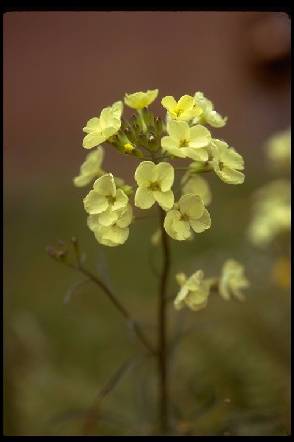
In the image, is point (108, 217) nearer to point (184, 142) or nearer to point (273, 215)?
point (184, 142)

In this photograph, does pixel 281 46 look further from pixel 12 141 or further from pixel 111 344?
pixel 111 344

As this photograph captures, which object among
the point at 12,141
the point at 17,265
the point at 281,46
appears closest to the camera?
the point at 17,265

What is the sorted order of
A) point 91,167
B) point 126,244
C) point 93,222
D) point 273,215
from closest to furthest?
point 93,222
point 91,167
point 273,215
point 126,244

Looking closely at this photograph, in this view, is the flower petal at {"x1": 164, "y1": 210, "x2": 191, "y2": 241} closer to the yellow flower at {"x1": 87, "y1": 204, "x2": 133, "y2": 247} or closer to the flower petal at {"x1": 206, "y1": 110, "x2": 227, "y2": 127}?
the yellow flower at {"x1": 87, "y1": 204, "x2": 133, "y2": 247}

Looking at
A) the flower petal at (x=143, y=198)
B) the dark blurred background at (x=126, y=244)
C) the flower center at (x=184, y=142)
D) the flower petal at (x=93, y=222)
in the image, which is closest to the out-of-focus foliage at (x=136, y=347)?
the dark blurred background at (x=126, y=244)

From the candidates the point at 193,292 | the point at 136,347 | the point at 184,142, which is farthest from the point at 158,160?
the point at 136,347

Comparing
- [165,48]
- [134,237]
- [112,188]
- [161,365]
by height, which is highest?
[165,48]

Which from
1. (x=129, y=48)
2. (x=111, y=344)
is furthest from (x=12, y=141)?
(x=111, y=344)
